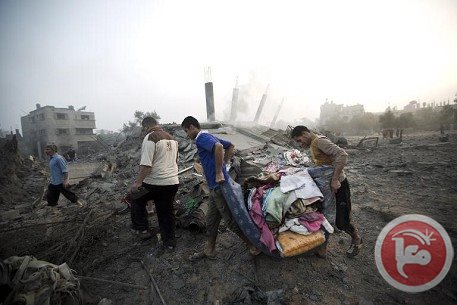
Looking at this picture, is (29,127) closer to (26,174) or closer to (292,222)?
(26,174)

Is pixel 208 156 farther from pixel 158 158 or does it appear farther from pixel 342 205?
pixel 342 205

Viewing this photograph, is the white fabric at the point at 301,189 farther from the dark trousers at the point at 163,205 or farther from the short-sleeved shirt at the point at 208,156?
the dark trousers at the point at 163,205

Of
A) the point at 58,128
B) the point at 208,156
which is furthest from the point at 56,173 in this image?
the point at 58,128

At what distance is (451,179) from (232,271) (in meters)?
6.99

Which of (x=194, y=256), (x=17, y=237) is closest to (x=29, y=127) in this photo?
(x=17, y=237)

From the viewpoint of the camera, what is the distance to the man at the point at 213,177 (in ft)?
→ 8.54

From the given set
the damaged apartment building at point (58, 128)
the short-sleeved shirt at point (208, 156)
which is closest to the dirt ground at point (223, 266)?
the short-sleeved shirt at point (208, 156)

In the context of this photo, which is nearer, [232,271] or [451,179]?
[232,271]

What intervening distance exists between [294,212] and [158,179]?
179 centimetres

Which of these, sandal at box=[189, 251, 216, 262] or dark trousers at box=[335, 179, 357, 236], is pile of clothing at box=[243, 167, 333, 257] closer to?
dark trousers at box=[335, 179, 357, 236]

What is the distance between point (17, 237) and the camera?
12.8 feet

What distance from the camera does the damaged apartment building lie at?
33.5m

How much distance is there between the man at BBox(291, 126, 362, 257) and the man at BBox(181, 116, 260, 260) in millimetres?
1022
